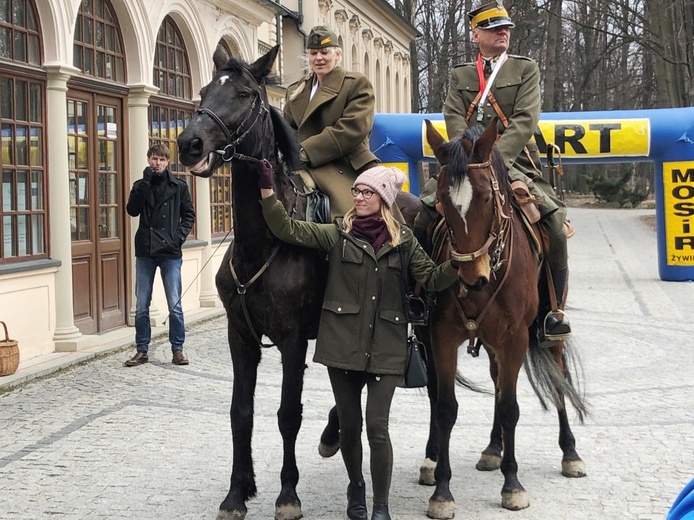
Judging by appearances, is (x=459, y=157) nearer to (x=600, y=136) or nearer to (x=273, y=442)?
(x=273, y=442)

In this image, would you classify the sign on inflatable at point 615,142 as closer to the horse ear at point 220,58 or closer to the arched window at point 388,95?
the horse ear at point 220,58

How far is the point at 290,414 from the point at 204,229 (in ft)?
33.7

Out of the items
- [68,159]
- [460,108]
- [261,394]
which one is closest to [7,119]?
[68,159]

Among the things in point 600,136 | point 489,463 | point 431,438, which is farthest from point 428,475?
point 600,136

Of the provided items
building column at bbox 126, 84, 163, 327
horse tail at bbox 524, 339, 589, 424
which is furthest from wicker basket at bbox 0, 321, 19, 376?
horse tail at bbox 524, 339, 589, 424

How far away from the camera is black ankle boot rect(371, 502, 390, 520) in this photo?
4.86 meters

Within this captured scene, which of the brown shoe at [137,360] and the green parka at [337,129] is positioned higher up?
the green parka at [337,129]

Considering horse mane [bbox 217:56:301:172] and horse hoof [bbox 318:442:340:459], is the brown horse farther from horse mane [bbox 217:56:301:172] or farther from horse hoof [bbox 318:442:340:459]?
horse mane [bbox 217:56:301:172]

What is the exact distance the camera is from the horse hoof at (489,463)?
6203mm

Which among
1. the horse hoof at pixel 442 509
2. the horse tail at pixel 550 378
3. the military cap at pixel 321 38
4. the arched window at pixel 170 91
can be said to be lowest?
the horse hoof at pixel 442 509

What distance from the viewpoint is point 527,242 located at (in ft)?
18.6

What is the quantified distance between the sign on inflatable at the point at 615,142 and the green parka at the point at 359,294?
11544 millimetres

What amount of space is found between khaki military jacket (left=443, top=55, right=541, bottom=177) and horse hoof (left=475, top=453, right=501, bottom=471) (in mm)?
1809

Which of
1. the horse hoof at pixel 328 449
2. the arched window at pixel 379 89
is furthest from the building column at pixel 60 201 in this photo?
the arched window at pixel 379 89
